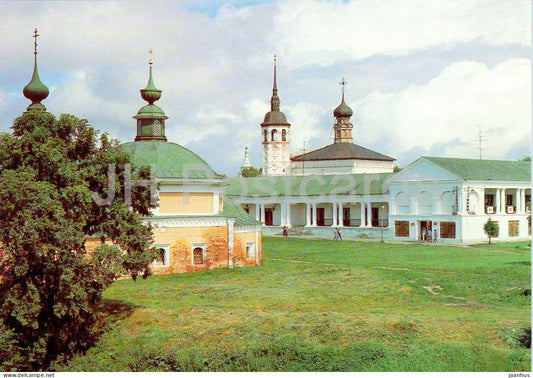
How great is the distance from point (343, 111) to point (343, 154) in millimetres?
5778

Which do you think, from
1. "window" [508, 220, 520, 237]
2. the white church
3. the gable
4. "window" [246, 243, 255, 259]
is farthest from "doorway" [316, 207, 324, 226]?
"window" [246, 243, 255, 259]

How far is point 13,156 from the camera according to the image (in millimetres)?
20953

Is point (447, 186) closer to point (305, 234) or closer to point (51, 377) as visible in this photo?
point (305, 234)

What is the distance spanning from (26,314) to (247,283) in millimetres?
10787

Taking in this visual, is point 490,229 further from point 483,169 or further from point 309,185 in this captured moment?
point 309,185

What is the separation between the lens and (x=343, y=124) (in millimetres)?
72875

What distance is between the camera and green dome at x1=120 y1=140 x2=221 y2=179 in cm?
3234

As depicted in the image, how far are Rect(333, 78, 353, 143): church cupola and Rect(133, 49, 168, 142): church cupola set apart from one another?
39.9m

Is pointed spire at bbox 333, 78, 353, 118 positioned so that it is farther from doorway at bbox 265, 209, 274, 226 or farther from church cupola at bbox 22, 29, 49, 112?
church cupola at bbox 22, 29, 49, 112

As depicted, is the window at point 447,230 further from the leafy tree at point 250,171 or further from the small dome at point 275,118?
the leafy tree at point 250,171

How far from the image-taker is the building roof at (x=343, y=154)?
68.9 metres

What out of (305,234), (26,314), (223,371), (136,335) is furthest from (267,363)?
(305,234)

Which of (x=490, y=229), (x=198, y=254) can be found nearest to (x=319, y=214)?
(x=490, y=229)

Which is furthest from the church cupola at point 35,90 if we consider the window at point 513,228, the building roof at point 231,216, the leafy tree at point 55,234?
the window at point 513,228
